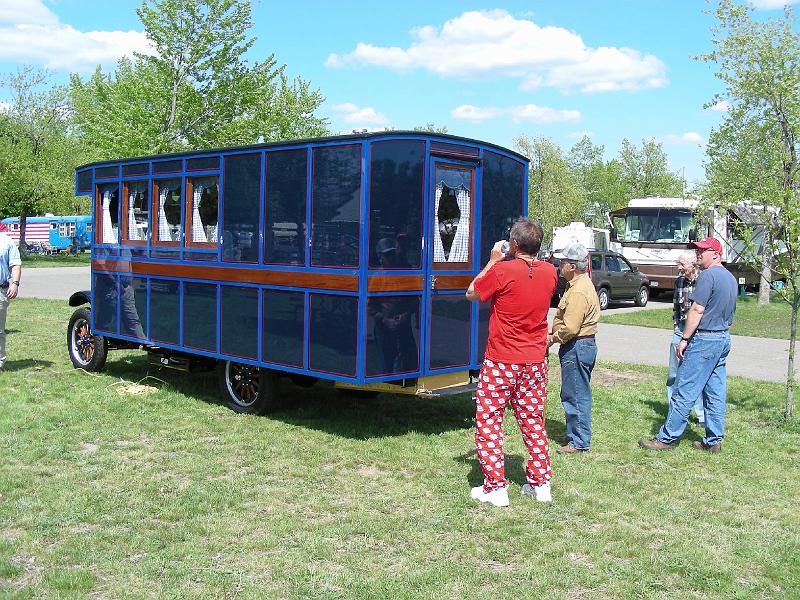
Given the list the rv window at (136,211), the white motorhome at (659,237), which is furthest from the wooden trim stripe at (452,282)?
the white motorhome at (659,237)

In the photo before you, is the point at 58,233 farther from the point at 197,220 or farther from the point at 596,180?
the point at 197,220

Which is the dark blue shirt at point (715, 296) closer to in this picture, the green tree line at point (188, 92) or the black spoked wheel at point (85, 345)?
the black spoked wheel at point (85, 345)

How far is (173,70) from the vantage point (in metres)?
24.7

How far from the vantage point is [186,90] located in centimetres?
2433

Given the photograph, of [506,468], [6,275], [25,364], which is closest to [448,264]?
[506,468]

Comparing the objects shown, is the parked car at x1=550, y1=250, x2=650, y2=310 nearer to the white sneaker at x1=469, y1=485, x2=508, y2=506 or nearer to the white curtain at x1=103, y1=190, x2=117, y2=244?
the white curtain at x1=103, y1=190, x2=117, y2=244

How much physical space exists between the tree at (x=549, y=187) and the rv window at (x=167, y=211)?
33393 millimetres

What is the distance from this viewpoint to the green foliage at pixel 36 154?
123 ft

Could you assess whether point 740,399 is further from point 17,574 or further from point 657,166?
point 657,166

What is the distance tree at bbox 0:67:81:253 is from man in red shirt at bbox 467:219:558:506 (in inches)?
1436

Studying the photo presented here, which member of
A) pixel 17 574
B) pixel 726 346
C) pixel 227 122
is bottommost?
pixel 17 574

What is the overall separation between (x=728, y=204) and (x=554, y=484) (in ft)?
16.0

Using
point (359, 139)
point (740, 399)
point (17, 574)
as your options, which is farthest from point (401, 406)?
point (17, 574)

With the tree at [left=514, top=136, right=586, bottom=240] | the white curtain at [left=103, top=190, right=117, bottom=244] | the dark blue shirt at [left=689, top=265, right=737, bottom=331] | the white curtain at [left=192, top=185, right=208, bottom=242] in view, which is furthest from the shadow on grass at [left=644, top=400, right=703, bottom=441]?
the tree at [left=514, top=136, right=586, bottom=240]
